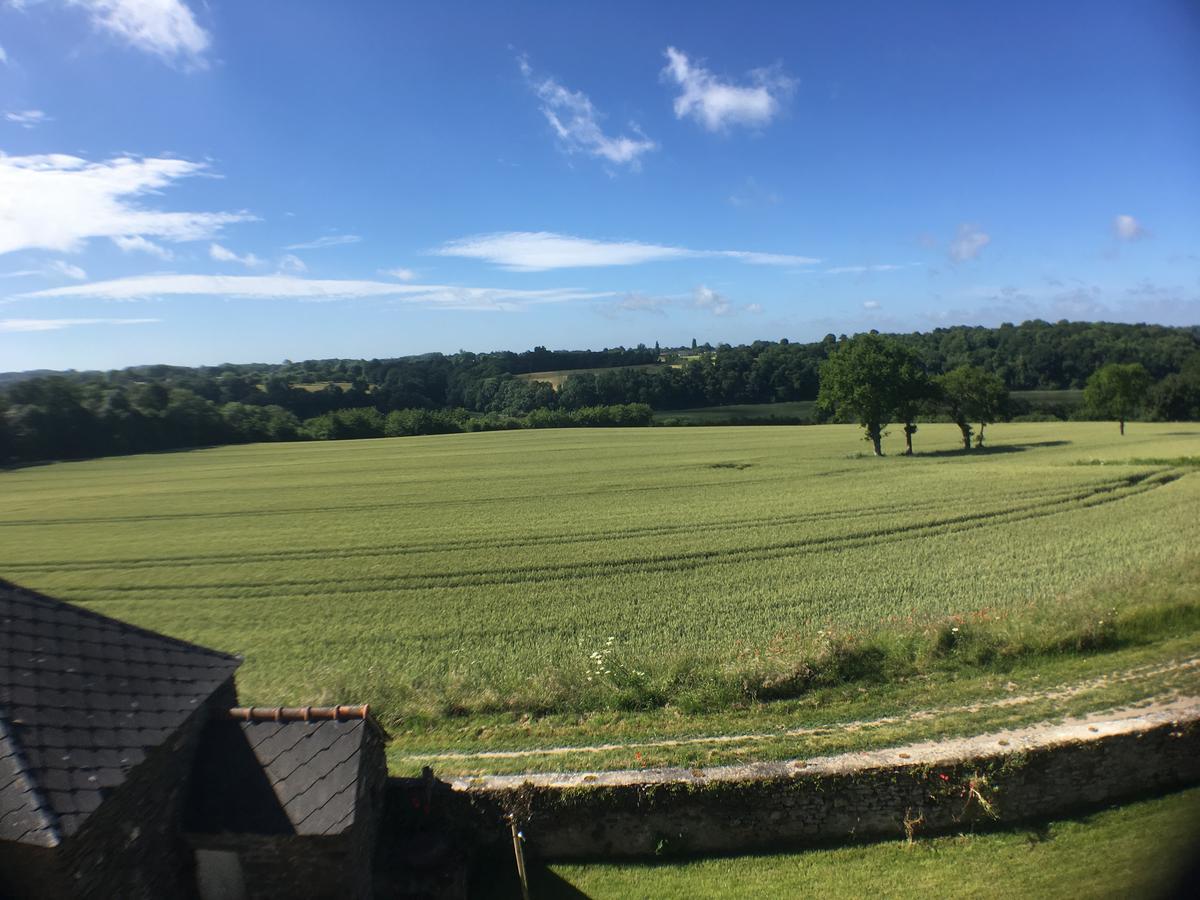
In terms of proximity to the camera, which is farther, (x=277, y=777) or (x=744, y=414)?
(x=744, y=414)

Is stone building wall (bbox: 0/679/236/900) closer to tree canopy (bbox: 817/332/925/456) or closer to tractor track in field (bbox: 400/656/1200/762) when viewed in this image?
tractor track in field (bbox: 400/656/1200/762)

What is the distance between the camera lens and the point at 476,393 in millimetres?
106625

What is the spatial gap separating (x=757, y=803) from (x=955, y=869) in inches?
82.3

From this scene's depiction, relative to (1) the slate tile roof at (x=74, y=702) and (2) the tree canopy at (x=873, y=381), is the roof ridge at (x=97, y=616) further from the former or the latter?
(2) the tree canopy at (x=873, y=381)

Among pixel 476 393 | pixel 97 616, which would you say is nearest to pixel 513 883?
pixel 97 616

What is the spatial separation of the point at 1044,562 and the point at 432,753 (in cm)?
1651

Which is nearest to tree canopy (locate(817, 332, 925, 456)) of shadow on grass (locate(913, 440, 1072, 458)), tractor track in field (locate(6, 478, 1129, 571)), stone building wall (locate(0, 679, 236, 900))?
shadow on grass (locate(913, 440, 1072, 458))

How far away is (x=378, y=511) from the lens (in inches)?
1242

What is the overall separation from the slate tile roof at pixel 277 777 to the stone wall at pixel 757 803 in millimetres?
1594

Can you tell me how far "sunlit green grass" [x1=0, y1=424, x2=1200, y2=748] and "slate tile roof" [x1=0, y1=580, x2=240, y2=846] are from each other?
467 centimetres

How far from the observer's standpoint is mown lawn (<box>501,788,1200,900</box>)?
6645 millimetres

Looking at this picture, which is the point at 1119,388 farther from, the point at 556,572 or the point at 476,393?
the point at 476,393

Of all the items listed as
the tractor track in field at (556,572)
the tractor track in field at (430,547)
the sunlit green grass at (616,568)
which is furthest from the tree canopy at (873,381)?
the tractor track in field at (556,572)

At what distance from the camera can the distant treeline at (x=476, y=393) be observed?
217 ft
